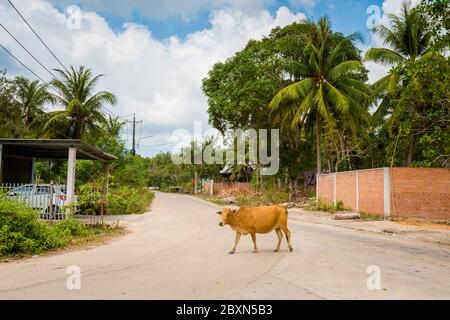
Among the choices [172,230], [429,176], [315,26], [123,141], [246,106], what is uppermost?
[315,26]

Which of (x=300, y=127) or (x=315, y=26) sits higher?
(x=315, y=26)

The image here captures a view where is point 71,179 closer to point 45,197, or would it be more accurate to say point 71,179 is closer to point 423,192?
point 45,197

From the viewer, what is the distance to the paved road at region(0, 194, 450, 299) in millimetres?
5582

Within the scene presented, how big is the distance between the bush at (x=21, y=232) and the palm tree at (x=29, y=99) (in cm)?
2551

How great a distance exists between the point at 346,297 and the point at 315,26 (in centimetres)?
2844

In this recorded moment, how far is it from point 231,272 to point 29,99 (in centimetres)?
3333

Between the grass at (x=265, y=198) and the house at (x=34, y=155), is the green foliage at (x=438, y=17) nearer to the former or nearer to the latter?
the house at (x=34, y=155)

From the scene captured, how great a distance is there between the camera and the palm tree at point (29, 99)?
108 ft

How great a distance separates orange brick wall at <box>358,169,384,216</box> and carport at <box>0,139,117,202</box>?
13473 mm

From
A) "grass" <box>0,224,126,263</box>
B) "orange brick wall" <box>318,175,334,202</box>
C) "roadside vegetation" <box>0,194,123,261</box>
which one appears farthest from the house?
"orange brick wall" <box>318,175,334,202</box>

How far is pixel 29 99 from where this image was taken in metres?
34.6
